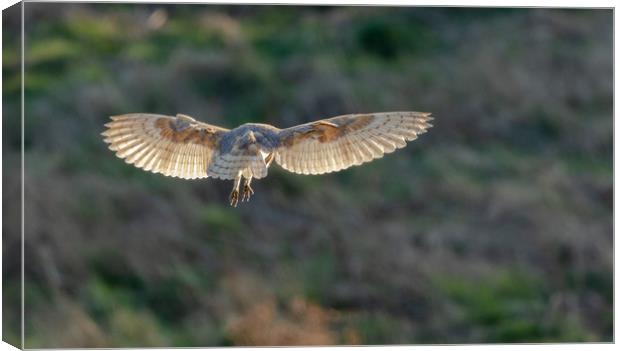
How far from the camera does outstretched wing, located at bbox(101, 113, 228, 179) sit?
5711 mm

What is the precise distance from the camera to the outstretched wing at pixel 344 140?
5.53 meters

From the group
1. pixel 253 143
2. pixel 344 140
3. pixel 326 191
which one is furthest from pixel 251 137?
pixel 326 191

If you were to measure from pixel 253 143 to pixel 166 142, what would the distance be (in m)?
0.70

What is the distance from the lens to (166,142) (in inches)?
233

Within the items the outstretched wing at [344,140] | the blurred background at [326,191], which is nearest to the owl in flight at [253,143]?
the outstretched wing at [344,140]

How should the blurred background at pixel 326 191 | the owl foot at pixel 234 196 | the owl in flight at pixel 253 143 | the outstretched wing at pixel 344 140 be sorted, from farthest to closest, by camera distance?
1. the blurred background at pixel 326 191
2. the outstretched wing at pixel 344 140
3. the owl in flight at pixel 253 143
4. the owl foot at pixel 234 196

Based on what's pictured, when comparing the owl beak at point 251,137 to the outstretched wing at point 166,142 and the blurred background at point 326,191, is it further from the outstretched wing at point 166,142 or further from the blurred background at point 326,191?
the blurred background at point 326,191

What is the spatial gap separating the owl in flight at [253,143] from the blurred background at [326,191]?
4.89m

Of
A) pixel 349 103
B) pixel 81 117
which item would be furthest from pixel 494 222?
pixel 81 117

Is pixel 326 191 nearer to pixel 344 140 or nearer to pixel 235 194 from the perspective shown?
pixel 344 140

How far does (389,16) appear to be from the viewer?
15539 millimetres

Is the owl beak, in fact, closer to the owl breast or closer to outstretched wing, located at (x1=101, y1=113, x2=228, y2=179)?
the owl breast

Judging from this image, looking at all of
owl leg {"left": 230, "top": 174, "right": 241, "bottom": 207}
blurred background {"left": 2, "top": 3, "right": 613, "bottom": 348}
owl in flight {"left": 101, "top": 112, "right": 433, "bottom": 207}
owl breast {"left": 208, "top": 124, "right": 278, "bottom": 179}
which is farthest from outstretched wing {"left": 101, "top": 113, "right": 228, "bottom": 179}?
blurred background {"left": 2, "top": 3, "right": 613, "bottom": 348}

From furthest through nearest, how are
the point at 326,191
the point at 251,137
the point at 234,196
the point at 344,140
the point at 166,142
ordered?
the point at 326,191, the point at 166,142, the point at 344,140, the point at 251,137, the point at 234,196
